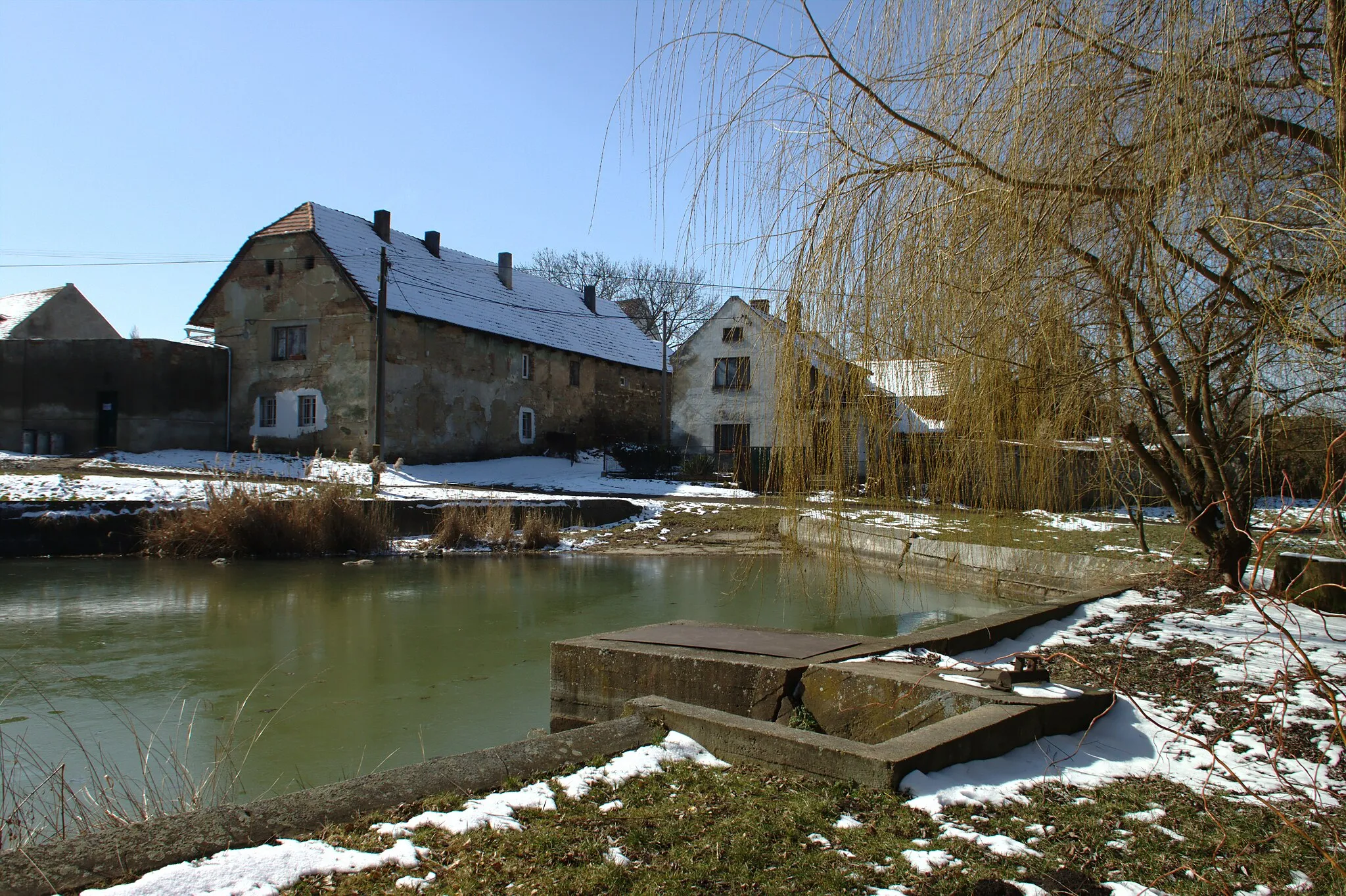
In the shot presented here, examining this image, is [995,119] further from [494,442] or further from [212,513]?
[494,442]

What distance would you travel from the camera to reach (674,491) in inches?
893

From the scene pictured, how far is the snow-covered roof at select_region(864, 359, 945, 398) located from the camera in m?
3.54

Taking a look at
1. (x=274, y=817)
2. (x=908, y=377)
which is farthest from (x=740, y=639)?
(x=274, y=817)

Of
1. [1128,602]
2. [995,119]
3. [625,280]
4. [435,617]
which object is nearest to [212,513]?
[435,617]

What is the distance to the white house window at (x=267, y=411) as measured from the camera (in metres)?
25.9

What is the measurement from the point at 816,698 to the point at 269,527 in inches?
482

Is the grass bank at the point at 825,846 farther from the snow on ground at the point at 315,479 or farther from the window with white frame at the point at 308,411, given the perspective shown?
the window with white frame at the point at 308,411

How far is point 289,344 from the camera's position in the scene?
84.5ft

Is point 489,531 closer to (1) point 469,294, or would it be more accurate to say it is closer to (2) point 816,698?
(2) point 816,698

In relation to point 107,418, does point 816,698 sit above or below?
below

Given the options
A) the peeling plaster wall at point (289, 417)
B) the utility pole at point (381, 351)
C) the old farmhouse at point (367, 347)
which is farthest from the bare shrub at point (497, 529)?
the peeling plaster wall at point (289, 417)

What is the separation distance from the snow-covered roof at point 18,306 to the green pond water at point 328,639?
22987 millimetres

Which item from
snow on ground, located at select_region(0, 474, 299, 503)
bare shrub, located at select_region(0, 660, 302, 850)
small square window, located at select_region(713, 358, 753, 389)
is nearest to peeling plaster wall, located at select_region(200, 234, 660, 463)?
snow on ground, located at select_region(0, 474, 299, 503)

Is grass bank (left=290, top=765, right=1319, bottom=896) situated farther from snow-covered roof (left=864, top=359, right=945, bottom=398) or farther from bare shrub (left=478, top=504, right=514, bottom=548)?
bare shrub (left=478, top=504, right=514, bottom=548)
